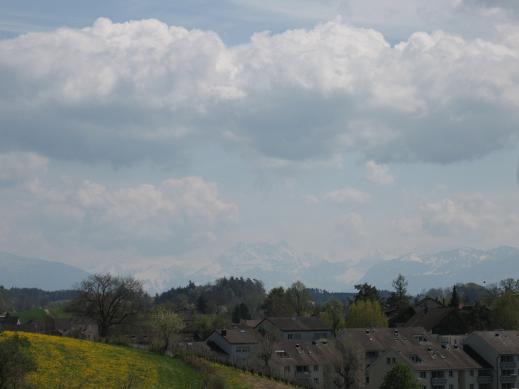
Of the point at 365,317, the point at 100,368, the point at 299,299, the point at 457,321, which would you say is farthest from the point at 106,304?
the point at 299,299

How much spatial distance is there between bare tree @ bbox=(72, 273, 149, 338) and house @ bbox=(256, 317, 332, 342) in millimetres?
23627

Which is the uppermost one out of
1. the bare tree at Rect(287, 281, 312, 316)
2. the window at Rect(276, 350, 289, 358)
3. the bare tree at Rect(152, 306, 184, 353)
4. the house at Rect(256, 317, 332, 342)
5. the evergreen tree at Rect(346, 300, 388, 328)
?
the bare tree at Rect(287, 281, 312, 316)

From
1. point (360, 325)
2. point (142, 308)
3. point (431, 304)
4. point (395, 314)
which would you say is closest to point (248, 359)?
point (142, 308)

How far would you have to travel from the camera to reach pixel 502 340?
104 m

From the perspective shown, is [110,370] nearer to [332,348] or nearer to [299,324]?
[332,348]

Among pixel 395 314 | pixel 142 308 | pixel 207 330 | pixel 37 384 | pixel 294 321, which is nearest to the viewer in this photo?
pixel 37 384

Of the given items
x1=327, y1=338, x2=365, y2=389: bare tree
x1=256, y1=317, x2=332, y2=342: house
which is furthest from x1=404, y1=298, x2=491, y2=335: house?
x1=327, y1=338, x2=365, y2=389: bare tree

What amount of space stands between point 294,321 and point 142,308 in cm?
3034

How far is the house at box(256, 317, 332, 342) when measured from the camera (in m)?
122

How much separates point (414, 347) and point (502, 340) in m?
11.8

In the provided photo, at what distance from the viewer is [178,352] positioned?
267ft

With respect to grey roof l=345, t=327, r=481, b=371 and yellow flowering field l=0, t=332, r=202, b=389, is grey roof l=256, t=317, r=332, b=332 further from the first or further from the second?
yellow flowering field l=0, t=332, r=202, b=389

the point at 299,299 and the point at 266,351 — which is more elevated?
the point at 299,299

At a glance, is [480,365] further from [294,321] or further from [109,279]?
[109,279]
